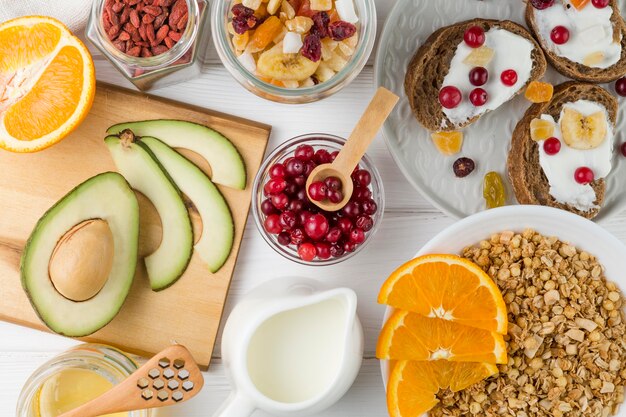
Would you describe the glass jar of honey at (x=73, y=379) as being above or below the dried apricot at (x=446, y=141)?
below

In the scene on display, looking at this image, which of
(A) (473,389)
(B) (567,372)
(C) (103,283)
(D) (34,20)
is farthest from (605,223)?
(D) (34,20)

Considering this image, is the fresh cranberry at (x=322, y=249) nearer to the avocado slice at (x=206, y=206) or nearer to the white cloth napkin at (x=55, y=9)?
the avocado slice at (x=206, y=206)

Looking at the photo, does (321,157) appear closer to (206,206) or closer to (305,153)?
(305,153)

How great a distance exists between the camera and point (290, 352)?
1.18 m

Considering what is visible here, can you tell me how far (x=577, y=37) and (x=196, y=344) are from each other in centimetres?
93

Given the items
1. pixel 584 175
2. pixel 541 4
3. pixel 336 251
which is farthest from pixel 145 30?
pixel 584 175

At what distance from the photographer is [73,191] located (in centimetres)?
125

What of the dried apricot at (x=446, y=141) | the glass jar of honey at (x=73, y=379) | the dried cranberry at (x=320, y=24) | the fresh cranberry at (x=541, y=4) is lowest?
the glass jar of honey at (x=73, y=379)

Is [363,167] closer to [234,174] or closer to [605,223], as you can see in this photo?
[234,174]

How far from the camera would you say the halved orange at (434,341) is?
1158mm

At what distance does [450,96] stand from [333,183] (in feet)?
0.93

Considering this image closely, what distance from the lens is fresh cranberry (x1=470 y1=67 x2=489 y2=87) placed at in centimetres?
128

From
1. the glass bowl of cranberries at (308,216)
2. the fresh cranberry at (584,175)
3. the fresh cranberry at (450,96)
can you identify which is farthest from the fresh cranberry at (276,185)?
the fresh cranberry at (584,175)

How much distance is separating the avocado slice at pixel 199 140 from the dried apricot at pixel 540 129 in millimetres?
550
